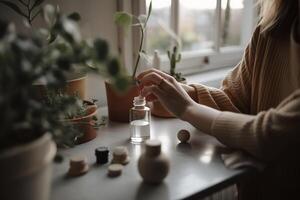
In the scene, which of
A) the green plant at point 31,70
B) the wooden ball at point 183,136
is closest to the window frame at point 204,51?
the wooden ball at point 183,136

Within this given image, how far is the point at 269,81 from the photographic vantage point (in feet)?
3.78

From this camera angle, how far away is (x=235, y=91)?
1271mm

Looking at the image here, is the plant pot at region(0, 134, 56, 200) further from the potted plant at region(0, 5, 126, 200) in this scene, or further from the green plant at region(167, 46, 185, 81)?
the green plant at region(167, 46, 185, 81)

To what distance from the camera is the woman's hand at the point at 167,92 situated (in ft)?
3.47

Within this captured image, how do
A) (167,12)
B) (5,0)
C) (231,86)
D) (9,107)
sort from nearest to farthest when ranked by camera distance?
(9,107)
(5,0)
(231,86)
(167,12)

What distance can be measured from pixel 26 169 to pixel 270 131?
0.53 metres

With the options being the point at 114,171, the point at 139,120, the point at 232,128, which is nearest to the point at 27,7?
the point at 139,120

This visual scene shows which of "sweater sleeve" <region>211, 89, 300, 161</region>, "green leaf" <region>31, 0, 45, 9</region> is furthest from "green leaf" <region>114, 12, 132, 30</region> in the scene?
"sweater sleeve" <region>211, 89, 300, 161</region>

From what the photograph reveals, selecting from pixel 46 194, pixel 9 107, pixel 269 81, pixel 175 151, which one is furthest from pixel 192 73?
pixel 9 107

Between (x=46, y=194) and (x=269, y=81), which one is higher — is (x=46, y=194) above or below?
below

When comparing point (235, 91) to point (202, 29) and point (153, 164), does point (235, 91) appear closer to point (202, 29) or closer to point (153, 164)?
point (153, 164)

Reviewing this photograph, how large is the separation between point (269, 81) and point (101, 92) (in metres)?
0.59

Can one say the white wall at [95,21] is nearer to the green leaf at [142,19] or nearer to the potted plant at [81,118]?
the green leaf at [142,19]

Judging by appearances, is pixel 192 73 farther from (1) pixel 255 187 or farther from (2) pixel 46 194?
(2) pixel 46 194
